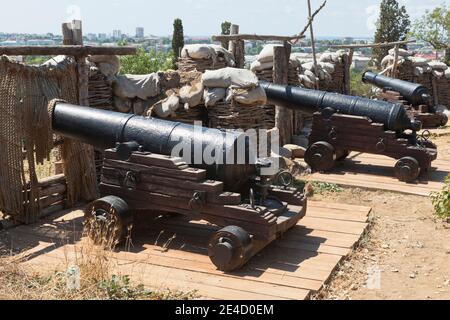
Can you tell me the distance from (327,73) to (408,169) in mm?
5612

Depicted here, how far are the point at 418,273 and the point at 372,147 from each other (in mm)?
4013

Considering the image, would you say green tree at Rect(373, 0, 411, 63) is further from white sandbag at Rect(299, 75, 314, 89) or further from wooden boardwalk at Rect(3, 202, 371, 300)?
wooden boardwalk at Rect(3, 202, 371, 300)

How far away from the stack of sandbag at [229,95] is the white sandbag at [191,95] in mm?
85

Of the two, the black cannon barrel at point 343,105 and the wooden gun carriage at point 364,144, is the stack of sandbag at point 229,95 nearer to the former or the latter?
the black cannon barrel at point 343,105

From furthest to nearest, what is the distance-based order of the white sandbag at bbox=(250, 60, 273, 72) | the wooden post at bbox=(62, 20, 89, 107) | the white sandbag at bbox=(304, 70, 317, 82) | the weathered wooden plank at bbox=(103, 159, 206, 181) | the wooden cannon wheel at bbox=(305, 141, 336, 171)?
1. the white sandbag at bbox=(304, 70, 317, 82)
2. the white sandbag at bbox=(250, 60, 273, 72)
3. the wooden cannon wheel at bbox=(305, 141, 336, 171)
4. the wooden post at bbox=(62, 20, 89, 107)
5. the weathered wooden plank at bbox=(103, 159, 206, 181)

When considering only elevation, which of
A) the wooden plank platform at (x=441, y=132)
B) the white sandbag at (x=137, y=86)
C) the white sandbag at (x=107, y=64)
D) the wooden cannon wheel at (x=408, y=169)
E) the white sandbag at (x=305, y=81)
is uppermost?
the white sandbag at (x=107, y=64)

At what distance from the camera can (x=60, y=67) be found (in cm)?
695

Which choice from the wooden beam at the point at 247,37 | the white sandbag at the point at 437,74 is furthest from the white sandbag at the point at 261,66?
the white sandbag at the point at 437,74

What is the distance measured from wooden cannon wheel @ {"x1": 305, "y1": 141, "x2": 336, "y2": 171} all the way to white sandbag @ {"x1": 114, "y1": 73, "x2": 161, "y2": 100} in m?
2.70

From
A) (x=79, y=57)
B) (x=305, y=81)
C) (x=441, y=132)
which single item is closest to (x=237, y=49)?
(x=305, y=81)

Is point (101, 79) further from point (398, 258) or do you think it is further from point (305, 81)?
point (305, 81)

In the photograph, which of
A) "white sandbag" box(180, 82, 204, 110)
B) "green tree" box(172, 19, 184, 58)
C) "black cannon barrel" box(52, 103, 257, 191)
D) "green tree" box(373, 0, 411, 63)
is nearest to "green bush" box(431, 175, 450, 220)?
"black cannon barrel" box(52, 103, 257, 191)

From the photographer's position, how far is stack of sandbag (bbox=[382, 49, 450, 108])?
17984 millimetres

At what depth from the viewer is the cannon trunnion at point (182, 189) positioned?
519 centimetres
